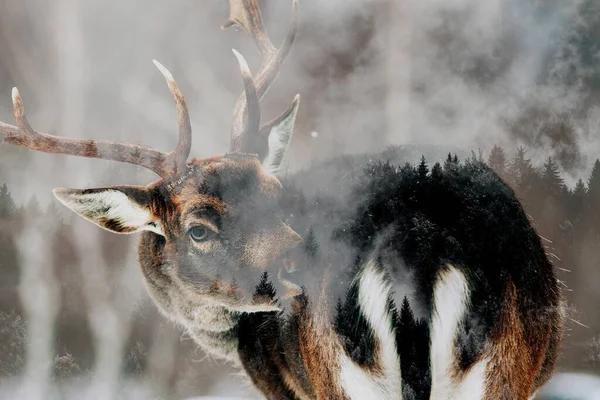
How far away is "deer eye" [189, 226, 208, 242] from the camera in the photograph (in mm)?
1677

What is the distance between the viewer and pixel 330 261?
139 cm

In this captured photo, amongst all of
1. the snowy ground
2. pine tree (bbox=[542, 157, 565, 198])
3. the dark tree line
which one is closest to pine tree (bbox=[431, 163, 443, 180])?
the dark tree line

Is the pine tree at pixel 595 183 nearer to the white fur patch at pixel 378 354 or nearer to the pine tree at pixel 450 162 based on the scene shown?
the pine tree at pixel 450 162

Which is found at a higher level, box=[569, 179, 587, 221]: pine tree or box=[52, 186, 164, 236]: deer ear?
box=[569, 179, 587, 221]: pine tree

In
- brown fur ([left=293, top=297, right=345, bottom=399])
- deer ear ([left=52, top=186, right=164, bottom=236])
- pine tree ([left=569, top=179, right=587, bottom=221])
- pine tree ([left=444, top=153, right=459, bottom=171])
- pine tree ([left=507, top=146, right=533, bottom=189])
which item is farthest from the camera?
pine tree ([left=569, top=179, right=587, bottom=221])

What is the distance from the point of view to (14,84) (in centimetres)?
216

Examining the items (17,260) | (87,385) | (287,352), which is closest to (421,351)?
(287,352)

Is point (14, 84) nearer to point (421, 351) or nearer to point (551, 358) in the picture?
point (421, 351)

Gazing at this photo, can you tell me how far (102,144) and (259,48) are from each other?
0.69 meters

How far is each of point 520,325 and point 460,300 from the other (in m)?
0.21

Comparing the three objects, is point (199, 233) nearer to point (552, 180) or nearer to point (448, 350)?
point (448, 350)

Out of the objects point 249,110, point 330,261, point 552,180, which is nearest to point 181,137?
point 249,110

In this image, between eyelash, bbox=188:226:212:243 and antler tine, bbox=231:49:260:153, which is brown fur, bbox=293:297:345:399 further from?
antler tine, bbox=231:49:260:153

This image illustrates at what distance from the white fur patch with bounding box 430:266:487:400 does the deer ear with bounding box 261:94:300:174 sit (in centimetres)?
83
